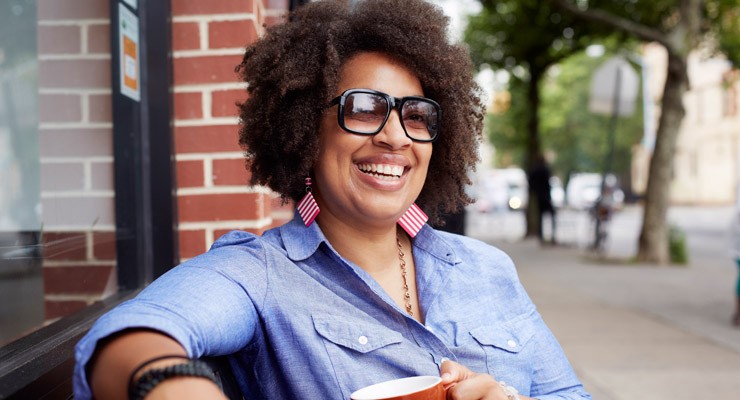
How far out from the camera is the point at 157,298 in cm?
131

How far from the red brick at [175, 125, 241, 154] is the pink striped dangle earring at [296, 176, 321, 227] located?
0.88 m

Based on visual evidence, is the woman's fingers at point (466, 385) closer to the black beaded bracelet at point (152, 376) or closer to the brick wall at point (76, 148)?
the black beaded bracelet at point (152, 376)

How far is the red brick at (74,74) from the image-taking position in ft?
7.98

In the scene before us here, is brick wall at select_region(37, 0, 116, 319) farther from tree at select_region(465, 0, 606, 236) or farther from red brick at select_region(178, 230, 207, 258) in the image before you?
tree at select_region(465, 0, 606, 236)

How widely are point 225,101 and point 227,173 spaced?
26 centimetres

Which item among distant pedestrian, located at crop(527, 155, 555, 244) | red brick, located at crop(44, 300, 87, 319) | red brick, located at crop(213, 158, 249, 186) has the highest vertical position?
red brick, located at crop(213, 158, 249, 186)

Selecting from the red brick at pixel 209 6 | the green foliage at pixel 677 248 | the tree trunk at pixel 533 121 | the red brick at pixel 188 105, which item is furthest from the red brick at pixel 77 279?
the tree trunk at pixel 533 121

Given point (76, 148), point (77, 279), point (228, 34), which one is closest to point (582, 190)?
point (228, 34)

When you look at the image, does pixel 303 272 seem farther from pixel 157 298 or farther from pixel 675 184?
pixel 675 184

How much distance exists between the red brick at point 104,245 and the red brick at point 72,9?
71 cm

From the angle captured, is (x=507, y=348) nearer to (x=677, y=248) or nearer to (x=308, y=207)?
(x=308, y=207)

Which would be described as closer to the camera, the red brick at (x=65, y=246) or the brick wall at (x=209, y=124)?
the red brick at (x=65, y=246)

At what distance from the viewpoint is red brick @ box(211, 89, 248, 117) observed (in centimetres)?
277

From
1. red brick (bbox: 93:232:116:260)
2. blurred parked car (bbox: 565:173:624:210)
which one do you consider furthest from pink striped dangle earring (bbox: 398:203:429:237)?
blurred parked car (bbox: 565:173:624:210)
